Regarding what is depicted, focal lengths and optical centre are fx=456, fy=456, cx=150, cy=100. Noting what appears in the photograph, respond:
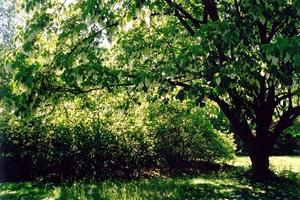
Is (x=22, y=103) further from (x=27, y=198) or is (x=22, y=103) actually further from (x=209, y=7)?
(x=209, y=7)

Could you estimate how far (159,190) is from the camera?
52.9 feet

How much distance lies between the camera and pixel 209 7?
14648 mm

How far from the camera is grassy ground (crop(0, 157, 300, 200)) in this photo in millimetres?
Answer: 14906

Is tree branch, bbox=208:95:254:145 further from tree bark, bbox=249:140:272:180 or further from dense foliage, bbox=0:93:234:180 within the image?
dense foliage, bbox=0:93:234:180

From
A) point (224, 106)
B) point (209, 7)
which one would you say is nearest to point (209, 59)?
point (209, 7)

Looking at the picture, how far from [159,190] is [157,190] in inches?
3.8

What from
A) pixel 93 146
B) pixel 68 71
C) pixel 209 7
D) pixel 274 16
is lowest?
pixel 93 146

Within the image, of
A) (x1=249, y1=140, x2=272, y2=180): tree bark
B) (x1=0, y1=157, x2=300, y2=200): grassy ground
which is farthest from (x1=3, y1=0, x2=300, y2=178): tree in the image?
(x1=249, y1=140, x2=272, y2=180): tree bark

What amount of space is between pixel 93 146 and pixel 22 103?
8244 millimetres

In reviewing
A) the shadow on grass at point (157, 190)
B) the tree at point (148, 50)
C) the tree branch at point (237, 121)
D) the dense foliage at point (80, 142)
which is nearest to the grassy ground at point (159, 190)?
the shadow on grass at point (157, 190)

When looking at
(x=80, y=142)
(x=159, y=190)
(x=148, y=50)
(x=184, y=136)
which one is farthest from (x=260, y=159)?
(x=148, y=50)

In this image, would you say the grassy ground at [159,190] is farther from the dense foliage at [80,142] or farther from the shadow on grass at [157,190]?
the dense foliage at [80,142]

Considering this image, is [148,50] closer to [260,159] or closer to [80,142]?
[80,142]

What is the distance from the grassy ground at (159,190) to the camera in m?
14.9
